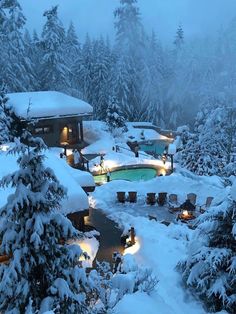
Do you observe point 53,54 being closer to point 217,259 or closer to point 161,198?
point 161,198

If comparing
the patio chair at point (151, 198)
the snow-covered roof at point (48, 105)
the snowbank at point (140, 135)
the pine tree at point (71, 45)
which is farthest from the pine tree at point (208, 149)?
the pine tree at point (71, 45)

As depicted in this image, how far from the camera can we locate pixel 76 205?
1232 centimetres

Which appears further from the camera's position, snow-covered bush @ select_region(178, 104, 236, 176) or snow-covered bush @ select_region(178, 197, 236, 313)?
snow-covered bush @ select_region(178, 104, 236, 176)

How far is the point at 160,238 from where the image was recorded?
1583 centimetres

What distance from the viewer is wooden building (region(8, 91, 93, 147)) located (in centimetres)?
3155

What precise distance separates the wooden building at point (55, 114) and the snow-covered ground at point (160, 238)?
1057 cm

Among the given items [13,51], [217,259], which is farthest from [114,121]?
[217,259]

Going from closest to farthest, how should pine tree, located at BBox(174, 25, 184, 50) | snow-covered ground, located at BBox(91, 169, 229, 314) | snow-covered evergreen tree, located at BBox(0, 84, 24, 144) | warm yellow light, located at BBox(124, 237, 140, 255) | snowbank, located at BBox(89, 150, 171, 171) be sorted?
snow-covered ground, located at BBox(91, 169, 229, 314)
warm yellow light, located at BBox(124, 237, 140, 255)
snow-covered evergreen tree, located at BBox(0, 84, 24, 144)
snowbank, located at BBox(89, 150, 171, 171)
pine tree, located at BBox(174, 25, 184, 50)

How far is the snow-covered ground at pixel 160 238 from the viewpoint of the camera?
10.0m

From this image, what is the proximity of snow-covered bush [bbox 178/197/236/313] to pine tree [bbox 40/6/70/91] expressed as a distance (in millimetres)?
36807

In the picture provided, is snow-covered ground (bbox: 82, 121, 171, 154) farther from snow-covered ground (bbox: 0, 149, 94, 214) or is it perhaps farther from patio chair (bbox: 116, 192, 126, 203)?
snow-covered ground (bbox: 0, 149, 94, 214)

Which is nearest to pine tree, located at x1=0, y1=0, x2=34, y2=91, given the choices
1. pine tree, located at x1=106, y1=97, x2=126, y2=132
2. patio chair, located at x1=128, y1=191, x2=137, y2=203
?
pine tree, located at x1=106, y1=97, x2=126, y2=132

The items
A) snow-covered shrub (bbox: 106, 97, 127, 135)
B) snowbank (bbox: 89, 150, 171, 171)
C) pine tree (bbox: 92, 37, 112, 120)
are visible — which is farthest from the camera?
pine tree (bbox: 92, 37, 112, 120)

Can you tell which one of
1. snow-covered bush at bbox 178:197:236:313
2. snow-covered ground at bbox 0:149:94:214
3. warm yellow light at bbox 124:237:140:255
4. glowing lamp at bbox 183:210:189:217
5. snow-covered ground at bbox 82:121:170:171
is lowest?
snow-covered ground at bbox 82:121:170:171
